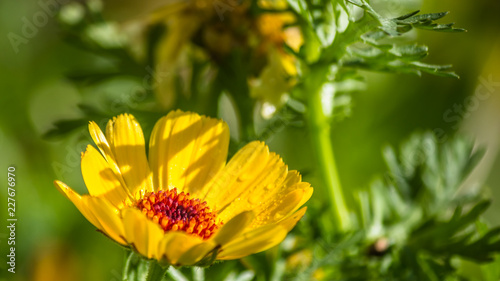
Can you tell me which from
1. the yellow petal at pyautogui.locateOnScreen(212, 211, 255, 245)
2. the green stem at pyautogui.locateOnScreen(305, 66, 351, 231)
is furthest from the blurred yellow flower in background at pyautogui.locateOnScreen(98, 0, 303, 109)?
the yellow petal at pyautogui.locateOnScreen(212, 211, 255, 245)

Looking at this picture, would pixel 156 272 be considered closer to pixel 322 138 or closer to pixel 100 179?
pixel 100 179

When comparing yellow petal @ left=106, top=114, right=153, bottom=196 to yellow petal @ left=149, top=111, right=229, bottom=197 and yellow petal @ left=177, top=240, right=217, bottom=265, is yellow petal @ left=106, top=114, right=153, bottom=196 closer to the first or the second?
yellow petal @ left=149, top=111, right=229, bottom=197

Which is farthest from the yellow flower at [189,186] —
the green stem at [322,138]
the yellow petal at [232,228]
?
the green stem at [322,138]

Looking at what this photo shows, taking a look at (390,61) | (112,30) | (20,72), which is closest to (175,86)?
(112,30)

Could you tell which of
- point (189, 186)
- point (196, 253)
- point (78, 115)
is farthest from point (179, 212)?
point (78, 115)

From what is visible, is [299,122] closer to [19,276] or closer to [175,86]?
[175,86]

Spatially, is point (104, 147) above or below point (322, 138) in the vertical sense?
above
